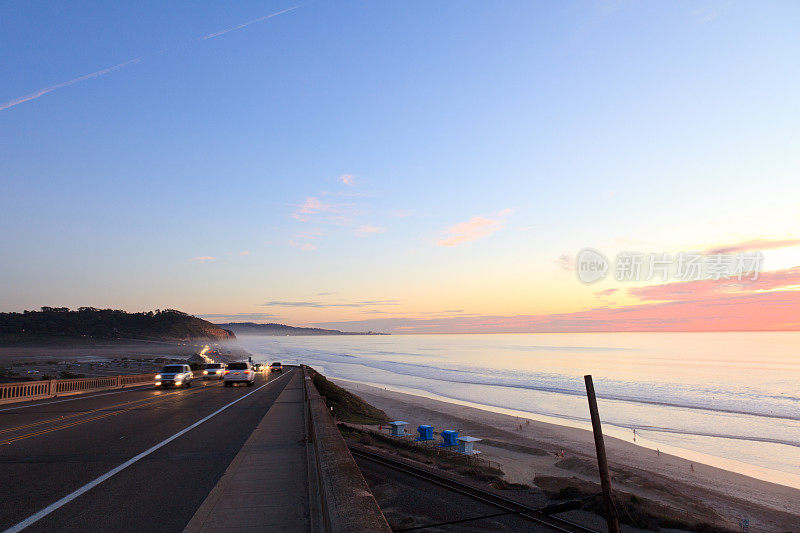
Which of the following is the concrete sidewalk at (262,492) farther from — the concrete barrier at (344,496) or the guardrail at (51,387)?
the guardrail at (51,387)

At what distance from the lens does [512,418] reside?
140ft

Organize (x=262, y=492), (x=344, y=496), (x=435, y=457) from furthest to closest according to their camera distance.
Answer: (x=435, y=457), (x=262, y=492), (x=344, y=496)

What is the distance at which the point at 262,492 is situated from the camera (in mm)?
7828

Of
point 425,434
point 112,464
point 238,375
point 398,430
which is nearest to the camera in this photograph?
point 112,464

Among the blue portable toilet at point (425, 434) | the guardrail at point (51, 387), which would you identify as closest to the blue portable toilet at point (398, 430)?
the blue portable toilet at point (425, 434)

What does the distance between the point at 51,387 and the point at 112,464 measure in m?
21.9

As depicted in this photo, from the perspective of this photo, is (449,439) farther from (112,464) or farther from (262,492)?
(262,492)

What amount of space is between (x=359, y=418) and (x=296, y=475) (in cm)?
2715

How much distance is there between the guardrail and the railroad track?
715 inches

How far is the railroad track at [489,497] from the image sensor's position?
15.1 metres

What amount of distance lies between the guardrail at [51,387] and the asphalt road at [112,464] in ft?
17.4

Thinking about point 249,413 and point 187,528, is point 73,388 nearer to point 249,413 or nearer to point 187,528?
point 249,413

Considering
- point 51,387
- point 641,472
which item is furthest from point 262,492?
point 51,387

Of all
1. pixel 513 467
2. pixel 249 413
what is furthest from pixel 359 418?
pixel 249 413
